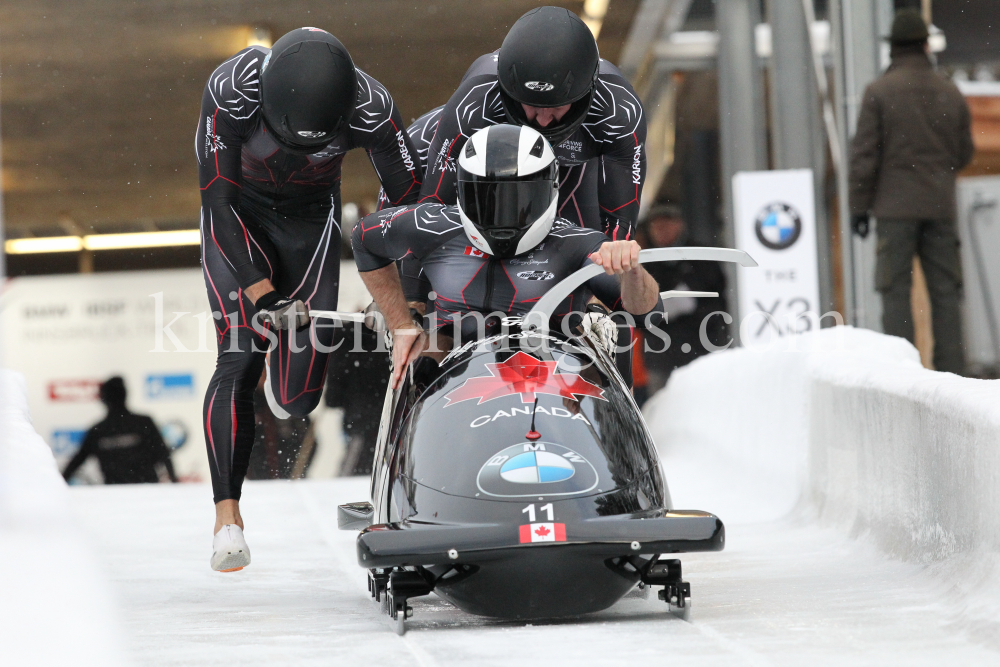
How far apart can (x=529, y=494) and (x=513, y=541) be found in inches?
4.4

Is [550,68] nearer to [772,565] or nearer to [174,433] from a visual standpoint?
[772,565]

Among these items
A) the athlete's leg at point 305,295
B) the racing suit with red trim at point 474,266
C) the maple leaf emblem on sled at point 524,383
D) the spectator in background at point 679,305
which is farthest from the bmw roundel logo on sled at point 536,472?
the spectator in background at point 679,305

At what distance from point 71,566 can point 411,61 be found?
7640 millimetres

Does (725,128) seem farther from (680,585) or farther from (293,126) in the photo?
(680,585)

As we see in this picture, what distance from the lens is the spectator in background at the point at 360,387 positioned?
26.7 ft

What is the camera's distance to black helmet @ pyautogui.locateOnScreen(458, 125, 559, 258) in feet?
8.40

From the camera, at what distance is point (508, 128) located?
2611 millimetres

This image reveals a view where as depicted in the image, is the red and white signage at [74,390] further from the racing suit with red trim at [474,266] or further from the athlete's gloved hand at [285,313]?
the racing suit with red trim at [474,266]

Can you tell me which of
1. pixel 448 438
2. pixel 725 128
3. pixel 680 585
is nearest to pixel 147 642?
pixel 448 438

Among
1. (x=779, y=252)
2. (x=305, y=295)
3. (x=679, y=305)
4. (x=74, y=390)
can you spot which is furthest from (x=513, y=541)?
(x=74, y=390)

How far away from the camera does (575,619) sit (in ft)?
7.49

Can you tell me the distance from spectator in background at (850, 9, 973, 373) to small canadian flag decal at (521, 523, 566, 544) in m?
3.65

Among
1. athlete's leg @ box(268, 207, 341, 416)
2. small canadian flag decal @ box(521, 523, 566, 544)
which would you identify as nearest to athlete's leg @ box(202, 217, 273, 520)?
athlete's leg @ box(268, 207, 341, 416)

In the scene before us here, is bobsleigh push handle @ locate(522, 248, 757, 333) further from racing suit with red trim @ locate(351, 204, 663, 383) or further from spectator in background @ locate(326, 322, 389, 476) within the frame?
spectator in background @ locate(326, 322, 389, 476)
